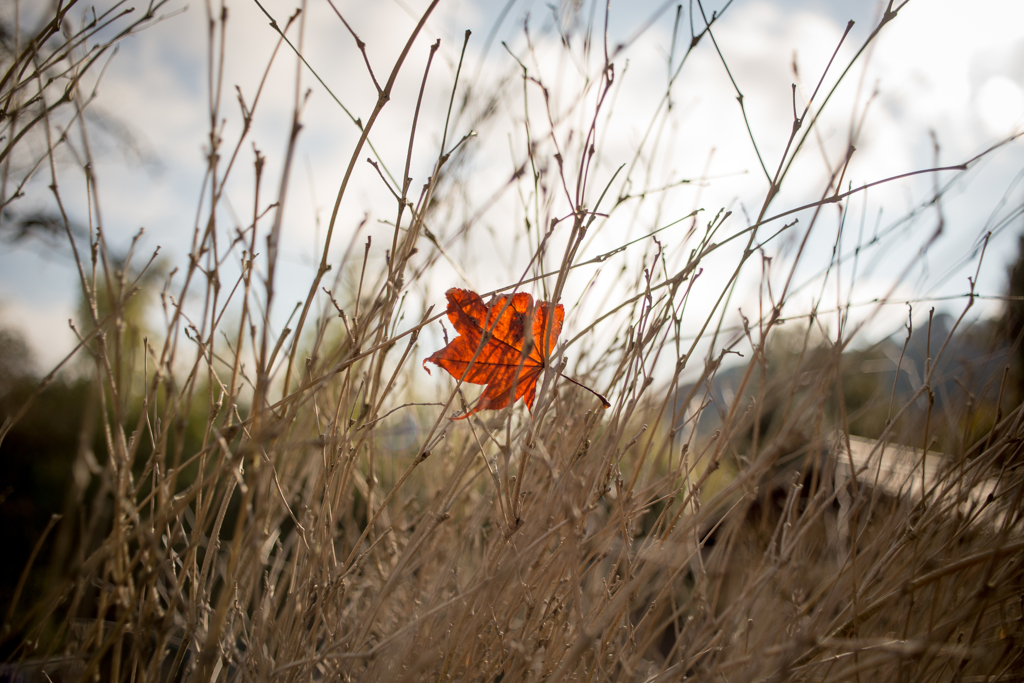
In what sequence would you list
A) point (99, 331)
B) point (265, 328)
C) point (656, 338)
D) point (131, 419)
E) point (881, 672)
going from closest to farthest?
point (265, 328) < point (99, 331) < point (656, 338) < point (881, 672) < point (131, 419)

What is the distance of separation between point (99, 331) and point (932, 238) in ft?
3.06

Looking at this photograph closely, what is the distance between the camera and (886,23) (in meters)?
0.60

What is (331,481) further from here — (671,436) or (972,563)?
(972,563)

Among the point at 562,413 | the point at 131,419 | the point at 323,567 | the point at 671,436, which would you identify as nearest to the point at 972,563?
the point at 671,436

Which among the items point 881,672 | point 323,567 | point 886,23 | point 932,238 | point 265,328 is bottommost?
point 881,672

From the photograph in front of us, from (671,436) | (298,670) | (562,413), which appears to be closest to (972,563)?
(671,436)

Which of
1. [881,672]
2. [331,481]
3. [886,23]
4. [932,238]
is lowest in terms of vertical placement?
[881,672]

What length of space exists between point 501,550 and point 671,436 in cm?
25

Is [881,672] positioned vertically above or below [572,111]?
below

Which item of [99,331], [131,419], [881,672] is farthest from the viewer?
[131,419]

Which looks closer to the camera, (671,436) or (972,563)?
(972,563)

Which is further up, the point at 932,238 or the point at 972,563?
the point at 932,238

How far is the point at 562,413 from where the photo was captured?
75 centimetres

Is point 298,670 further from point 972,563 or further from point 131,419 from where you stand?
point 131,419
